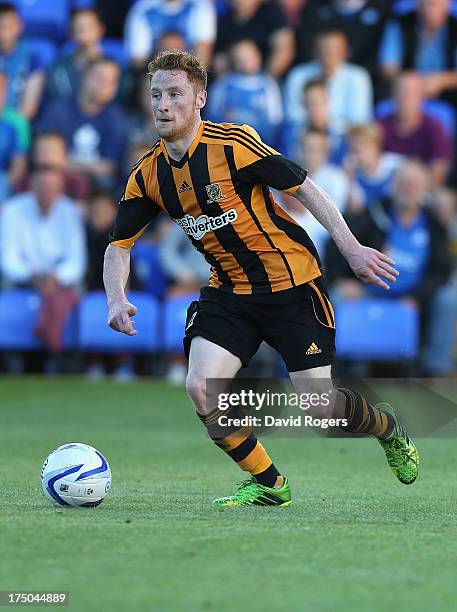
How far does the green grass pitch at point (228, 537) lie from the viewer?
14.5 ft

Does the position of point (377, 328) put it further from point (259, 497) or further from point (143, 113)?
point (259, 497)

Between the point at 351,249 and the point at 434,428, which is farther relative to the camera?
the point at 434,428

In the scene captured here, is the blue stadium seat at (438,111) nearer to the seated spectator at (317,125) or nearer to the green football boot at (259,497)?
the seated spectator at (317,125)

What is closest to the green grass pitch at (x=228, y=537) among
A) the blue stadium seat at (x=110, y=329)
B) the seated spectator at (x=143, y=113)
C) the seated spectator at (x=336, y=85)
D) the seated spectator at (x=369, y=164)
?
the blue stadium seat at (x=110, y=329)

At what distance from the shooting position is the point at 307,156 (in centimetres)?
1485

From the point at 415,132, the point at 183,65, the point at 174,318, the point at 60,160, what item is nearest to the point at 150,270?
the point at 174,318

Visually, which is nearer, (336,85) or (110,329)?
(110,329)

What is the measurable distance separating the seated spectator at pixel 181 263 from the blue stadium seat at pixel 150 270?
19cm

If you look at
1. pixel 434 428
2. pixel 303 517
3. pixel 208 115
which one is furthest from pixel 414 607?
pixel 208 115

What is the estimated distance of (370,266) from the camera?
20.8 ft

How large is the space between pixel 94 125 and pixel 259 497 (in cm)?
987

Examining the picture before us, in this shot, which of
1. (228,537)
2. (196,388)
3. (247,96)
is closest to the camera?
(228,537)

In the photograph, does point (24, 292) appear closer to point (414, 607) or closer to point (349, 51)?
point (349, 51)

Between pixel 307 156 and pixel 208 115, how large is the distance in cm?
188
